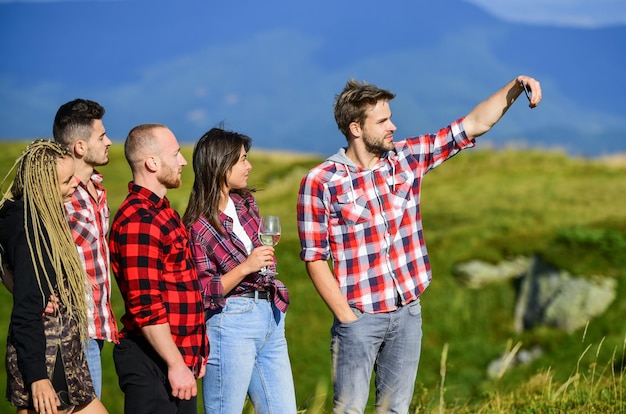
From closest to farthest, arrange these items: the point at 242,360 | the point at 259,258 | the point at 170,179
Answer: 1. the point at 170,179
2. the point at 259,258
3. the point at 242,360

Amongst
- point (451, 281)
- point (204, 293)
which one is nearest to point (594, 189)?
point (451, 281)

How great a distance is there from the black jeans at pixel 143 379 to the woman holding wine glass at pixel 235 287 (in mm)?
458

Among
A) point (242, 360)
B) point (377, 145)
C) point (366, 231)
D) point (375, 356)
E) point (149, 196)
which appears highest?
point (377, 145)

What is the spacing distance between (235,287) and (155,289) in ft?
2.44

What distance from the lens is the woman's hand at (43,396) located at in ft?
12.2

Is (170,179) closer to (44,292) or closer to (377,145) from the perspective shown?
(44,292)

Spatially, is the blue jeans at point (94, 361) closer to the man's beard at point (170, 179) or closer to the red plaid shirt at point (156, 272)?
the red plaid shirt at point (156, 272)

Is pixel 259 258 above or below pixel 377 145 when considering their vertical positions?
below

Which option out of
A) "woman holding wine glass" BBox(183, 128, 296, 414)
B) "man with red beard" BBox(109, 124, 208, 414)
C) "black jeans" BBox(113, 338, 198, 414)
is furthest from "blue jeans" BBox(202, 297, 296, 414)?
"black jeans" BBox(113, 338, 198, 414)

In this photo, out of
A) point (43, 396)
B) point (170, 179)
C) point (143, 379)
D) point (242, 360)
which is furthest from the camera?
point (242, 360)

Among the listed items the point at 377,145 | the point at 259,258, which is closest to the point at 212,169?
the point at 259,258

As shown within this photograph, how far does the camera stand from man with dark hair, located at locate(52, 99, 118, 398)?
445 centimetres

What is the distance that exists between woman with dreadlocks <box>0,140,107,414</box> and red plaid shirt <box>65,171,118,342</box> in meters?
0.38

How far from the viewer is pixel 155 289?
13.3 feet
